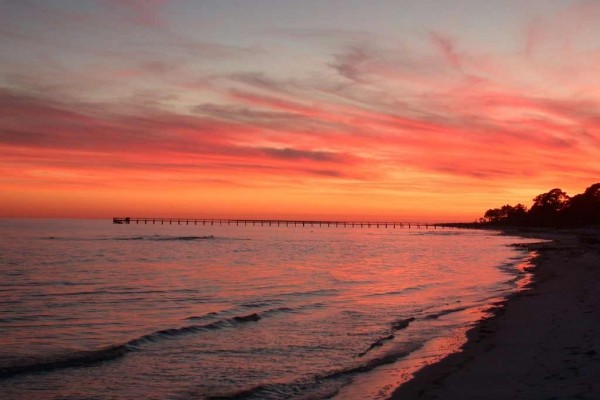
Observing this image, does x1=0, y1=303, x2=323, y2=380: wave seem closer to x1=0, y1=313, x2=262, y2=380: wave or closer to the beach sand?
x1=0, y1=313, x2=262, y2=380: wave

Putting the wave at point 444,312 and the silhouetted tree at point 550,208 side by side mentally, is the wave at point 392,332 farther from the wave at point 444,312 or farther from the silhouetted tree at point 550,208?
the silhouetted tree at point 550,208

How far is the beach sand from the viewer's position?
8.30 metres

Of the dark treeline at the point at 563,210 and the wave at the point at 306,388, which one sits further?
the dark treeline at the point at 563,210

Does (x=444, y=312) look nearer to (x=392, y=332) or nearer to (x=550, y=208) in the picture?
(x=392, y=332)

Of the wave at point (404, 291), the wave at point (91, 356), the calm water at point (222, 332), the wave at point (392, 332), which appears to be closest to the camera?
the calm water at point (222, 332)

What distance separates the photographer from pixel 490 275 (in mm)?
31828

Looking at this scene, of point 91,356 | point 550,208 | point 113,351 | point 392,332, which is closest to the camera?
point 91,356

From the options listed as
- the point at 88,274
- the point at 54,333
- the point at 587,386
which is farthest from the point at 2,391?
the point at 88,274

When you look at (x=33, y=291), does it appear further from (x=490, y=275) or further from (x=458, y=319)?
(x=490, y=275)

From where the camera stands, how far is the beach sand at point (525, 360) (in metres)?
8.30

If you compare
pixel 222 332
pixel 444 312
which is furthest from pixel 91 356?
pixel 444 312

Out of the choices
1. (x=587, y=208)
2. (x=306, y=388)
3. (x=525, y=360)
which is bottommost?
(x=306, y=388)

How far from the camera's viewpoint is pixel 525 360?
10.3 meters

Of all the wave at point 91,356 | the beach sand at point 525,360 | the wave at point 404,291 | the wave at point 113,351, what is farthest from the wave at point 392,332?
the wave at point 404,291
